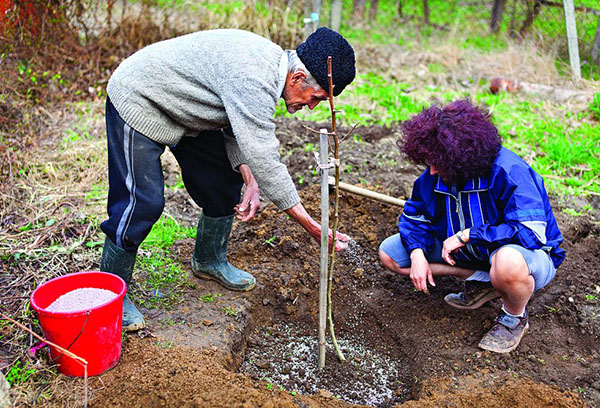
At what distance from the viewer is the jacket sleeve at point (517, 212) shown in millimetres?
2650

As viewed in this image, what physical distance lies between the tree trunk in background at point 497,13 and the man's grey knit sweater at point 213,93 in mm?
7998

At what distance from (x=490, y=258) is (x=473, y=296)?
18.1 inches

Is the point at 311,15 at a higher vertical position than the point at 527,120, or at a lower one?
higher

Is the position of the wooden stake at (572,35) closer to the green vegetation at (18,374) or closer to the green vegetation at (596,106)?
the green vegetation at (596,106)

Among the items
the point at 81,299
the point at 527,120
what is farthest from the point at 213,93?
the point at 527,120

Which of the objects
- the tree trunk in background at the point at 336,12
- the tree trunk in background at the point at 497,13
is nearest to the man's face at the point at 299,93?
the tree trunk in background at the point at 336,12

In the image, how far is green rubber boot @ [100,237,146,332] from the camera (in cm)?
271

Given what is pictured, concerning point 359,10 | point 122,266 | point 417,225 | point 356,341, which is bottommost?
point 356,341

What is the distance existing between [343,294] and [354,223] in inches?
27.4

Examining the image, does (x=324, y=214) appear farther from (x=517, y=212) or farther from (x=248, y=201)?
(x=517, y=212)

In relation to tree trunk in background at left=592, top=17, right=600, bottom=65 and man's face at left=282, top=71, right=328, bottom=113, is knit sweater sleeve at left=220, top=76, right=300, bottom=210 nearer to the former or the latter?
man's face at left=282, top=71, right=328, bottom=113

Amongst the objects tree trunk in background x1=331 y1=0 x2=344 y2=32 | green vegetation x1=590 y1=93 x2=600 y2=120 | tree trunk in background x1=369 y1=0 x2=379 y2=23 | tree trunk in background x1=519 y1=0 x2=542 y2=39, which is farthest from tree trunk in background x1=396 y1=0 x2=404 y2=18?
green vegetation x1=590 y1=93 x2=600 y2=120

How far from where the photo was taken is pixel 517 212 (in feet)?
8.71

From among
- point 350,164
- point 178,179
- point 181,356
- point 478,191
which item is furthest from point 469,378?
point 178,179
